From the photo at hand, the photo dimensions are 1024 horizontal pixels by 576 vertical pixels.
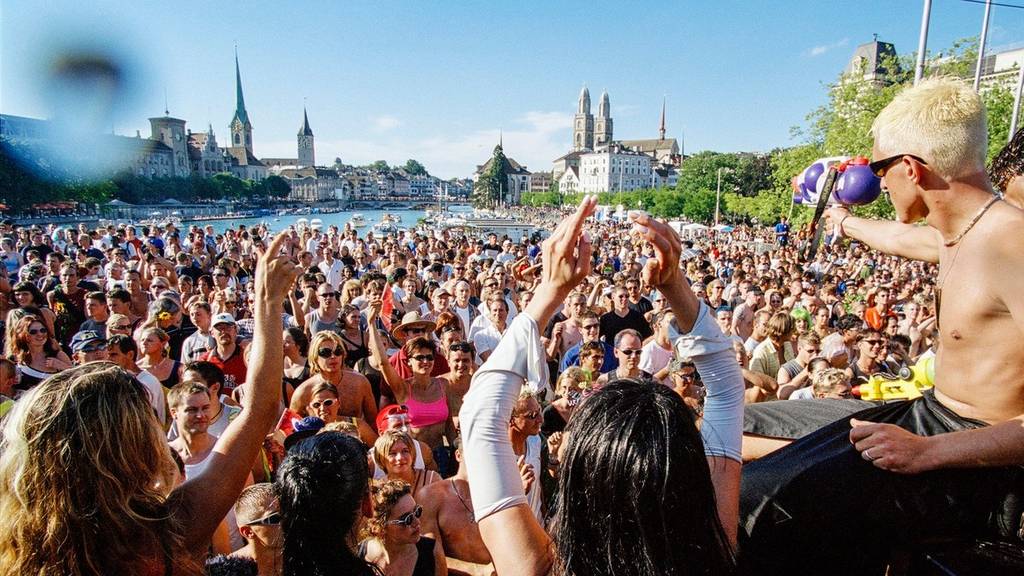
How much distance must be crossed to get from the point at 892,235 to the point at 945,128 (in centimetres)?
89

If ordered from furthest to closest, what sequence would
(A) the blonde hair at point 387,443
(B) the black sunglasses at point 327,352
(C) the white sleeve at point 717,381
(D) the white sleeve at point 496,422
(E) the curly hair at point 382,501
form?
(B) the black sunglasses at point 327,352 < (A) the blonde hair at point 387,443 < (E) the curly hair at point 382,501 < (C) the white sleeve at point 717,381 < (D) the white sleeve at point 496,422

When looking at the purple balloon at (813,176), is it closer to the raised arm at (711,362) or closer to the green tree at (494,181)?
the raised arm at (711,362)

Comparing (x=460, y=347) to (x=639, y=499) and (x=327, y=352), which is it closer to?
(x=327, y=352)

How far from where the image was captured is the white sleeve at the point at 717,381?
1449mm

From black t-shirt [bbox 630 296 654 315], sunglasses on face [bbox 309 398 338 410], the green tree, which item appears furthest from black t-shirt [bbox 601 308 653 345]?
the green tree

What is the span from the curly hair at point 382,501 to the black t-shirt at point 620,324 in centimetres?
492

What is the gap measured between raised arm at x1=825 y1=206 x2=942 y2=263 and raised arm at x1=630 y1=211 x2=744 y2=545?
4.16 feet

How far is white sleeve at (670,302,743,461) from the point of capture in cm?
145

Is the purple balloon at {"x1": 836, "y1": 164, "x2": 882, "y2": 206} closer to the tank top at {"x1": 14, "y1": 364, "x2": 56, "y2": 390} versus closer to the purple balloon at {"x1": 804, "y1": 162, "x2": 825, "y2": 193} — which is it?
the purple balloon at {"x1": 804, "y1": 162, "x2": 825, "y2": 193}

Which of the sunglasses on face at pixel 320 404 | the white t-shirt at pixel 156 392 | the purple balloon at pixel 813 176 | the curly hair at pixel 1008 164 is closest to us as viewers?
the curly hair at pixel 1008 164

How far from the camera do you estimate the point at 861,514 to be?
1.60m

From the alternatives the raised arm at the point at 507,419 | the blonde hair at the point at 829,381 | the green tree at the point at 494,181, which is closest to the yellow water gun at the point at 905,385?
the blonde hair at the point at 829,381

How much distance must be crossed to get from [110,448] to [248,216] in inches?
4376

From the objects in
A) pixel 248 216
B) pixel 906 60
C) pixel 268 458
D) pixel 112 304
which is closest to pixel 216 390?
pixel 268 458
